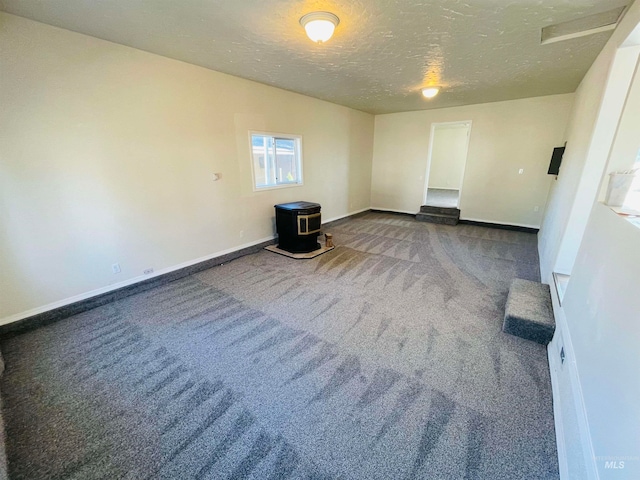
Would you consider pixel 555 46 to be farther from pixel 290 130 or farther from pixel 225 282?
pixel 225 282

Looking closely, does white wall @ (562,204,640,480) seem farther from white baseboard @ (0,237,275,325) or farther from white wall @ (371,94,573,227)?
white wall @ (371,94,573,227)

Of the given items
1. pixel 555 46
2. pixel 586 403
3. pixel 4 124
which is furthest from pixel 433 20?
pixel 4 124

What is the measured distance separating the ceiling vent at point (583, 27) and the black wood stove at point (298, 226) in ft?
10.5

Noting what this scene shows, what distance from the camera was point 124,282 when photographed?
9.62 ft

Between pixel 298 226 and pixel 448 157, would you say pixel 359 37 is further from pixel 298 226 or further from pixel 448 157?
pixel 448 157

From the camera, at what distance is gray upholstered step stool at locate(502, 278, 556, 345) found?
83.6 inches

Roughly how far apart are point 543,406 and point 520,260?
297 centimetres

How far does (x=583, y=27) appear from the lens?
221cm

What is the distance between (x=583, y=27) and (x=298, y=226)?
12.1 ft

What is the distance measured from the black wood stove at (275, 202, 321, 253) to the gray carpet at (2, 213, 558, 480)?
1.20 meters

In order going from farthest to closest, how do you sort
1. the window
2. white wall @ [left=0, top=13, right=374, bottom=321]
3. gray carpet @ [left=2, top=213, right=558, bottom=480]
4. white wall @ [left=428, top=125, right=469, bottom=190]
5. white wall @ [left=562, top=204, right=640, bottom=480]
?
white wall @ [left=428, top=125, right=469, bottom=190] < the window < white wall @ [left=0, top=13, right=374, bottom=321] < gray carpet @ [left=2, top=213, right=558, bottom=480] < white wall @ [left=562, top=204, right=640, bottom=480]

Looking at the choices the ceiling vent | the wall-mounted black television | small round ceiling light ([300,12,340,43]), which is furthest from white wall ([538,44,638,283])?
small round ceiling light ([300,12,340,43])

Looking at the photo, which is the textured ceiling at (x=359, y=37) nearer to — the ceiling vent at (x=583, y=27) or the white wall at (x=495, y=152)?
the ceiling vent at (x=583, y=27)

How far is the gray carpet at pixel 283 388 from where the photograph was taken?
1347 millimetres
